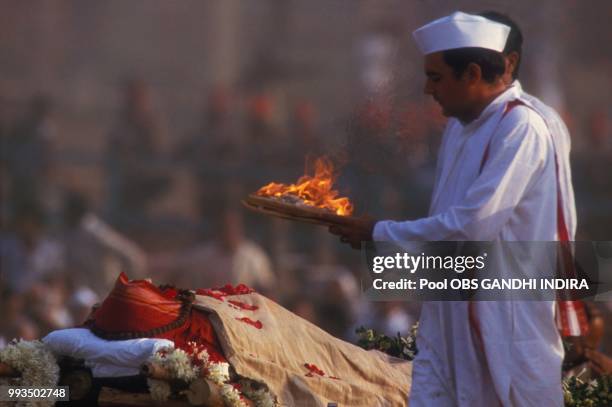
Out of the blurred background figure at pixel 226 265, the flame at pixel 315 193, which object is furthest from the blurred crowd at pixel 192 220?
the flame at pixel 315 193

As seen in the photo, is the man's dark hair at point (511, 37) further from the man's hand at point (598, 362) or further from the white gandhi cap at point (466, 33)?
the man's hand at point (598, 362)

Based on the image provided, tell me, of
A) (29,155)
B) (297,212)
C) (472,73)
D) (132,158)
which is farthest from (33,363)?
(29,155)

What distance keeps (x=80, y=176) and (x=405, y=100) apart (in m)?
14.3

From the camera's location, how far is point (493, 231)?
8703 millimetres

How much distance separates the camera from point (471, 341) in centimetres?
877

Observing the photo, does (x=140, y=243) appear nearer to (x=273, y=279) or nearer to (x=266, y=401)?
(x=273, y=279)

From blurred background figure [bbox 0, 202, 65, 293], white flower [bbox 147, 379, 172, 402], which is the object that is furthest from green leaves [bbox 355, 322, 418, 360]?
blurred background figure [bbox 0, 202, 65, 293]

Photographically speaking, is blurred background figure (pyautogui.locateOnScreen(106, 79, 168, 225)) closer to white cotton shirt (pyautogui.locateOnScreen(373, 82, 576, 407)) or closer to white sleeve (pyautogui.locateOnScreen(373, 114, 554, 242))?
white cotton shirt (pyautogui.locateOnScreen(373, 82, 576, 407))

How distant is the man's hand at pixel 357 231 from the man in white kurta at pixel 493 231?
0.02 metres

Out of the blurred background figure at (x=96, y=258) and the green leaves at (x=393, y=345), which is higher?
the green leaves at (x=393, y=345)

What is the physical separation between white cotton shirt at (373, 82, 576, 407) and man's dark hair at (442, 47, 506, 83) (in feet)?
0.48

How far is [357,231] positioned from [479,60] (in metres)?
1.12

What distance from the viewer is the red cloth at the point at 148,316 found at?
31.1 feet

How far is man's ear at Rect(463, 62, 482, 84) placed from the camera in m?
9.04
